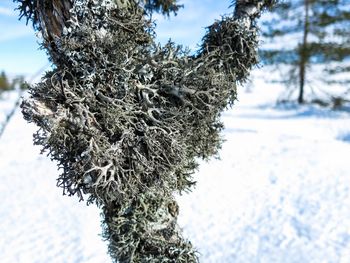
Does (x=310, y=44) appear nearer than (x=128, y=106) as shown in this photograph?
No

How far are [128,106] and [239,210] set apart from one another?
15.7ft

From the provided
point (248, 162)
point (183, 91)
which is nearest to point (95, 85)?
point (183, 91)

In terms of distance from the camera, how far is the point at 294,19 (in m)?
15.6

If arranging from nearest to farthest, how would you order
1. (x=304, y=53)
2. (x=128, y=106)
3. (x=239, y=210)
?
(x=128, y=106) → (x=239, y=210) → (x=304, y=53)

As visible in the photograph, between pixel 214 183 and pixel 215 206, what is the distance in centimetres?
75

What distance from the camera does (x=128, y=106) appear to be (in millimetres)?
1207

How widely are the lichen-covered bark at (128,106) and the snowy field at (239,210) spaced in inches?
142

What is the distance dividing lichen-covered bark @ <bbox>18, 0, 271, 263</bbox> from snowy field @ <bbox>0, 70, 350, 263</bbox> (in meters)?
3.62

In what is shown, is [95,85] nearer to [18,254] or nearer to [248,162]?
[18,254]

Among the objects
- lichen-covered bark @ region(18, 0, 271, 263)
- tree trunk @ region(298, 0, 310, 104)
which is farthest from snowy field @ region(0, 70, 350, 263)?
tree trunk @ region(298, 0, 310, 104)

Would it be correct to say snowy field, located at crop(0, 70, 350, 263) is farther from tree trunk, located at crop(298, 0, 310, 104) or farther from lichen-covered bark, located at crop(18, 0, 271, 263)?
tree trunk, located at crop(298, 0, 310, 104)

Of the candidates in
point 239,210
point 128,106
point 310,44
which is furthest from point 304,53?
point 128,106

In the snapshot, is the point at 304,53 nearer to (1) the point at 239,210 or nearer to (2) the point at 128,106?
(1) the point at 239,210

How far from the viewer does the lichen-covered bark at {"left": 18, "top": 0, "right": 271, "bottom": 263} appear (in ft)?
3.67
